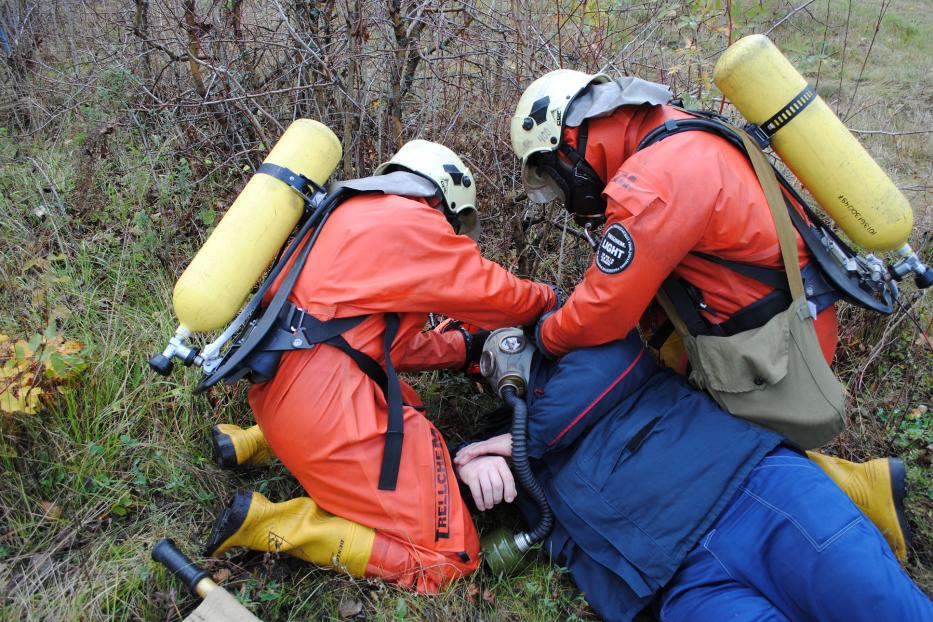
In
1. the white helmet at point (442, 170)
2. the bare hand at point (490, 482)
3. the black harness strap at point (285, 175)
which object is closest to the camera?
the black harness strap at point (285, 175)

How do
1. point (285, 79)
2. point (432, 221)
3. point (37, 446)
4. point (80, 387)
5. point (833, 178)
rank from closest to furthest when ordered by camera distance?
point (833, 178)
point (432, 221)
point (37, 446)
point (80, 387)
point (285, 79)

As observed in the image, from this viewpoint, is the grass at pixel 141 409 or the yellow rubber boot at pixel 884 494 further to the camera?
the yellow rubber boot at pixel 884 494

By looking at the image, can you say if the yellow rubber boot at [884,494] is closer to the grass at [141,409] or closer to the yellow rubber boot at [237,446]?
the grass at [141,409]

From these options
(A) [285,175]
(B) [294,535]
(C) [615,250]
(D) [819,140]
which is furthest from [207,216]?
(D) [819,140]

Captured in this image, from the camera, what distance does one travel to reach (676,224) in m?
2.42

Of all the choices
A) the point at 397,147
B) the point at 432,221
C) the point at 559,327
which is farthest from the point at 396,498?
the point at 397,147

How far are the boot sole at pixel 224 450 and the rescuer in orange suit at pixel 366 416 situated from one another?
393 millimetres

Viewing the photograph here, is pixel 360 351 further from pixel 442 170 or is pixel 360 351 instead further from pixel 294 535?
pixel 442 170

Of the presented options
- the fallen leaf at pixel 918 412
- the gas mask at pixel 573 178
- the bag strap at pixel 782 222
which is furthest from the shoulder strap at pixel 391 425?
the fallen leaf at pixel 918 412

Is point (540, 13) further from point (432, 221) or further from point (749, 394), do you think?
point (749, 394)

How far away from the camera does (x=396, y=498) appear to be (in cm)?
277

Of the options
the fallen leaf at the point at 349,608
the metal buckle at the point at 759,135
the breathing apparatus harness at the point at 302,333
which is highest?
the metal buckle at the point at 759,135

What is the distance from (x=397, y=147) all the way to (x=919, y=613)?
381 centimetres

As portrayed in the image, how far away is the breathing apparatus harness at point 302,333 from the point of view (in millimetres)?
2666
